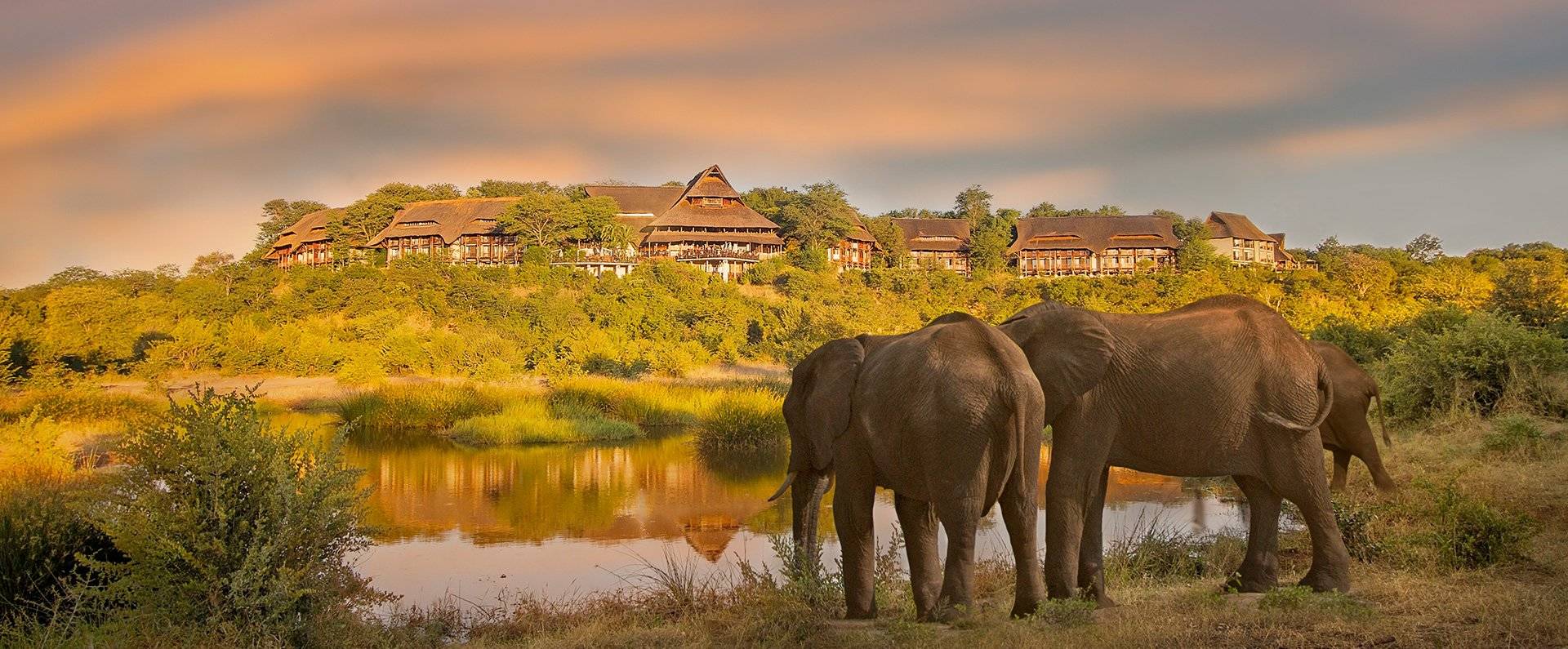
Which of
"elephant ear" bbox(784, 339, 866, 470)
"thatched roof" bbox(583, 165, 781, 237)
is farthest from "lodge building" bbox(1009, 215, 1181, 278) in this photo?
"elephant ear" bbox(784, 339, 866, 470)

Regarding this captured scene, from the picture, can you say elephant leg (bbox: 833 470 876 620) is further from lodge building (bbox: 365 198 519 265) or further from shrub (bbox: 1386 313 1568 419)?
lodge building (bbox: 365 198 519 265)

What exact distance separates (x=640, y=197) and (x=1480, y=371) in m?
65.3

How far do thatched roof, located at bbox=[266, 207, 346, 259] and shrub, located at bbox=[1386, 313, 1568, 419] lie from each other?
7308 centimetres

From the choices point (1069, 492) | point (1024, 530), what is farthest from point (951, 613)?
point (1069, 492)

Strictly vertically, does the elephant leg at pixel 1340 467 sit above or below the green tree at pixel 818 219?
below

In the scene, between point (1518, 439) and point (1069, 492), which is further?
point (1518, 439)

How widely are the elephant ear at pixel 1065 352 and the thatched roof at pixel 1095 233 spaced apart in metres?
70.3

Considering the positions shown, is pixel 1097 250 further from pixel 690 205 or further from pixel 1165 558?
pixel 1165 558

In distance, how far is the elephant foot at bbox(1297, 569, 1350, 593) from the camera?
21.9 feet

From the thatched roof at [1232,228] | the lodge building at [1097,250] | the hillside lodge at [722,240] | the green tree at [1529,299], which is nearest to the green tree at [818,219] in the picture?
the hillside lodge at [722,240]

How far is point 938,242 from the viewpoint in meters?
77.4

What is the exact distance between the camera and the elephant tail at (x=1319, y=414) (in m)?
6.48

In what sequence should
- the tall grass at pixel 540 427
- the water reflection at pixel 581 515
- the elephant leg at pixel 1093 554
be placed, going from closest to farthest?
the elephant leg at pixel 1093 554, the water reflection at pixel 581 515, the tall grass at pixel 540 427

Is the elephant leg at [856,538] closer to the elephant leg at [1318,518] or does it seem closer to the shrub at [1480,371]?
the elephant leg at [1318,518]
